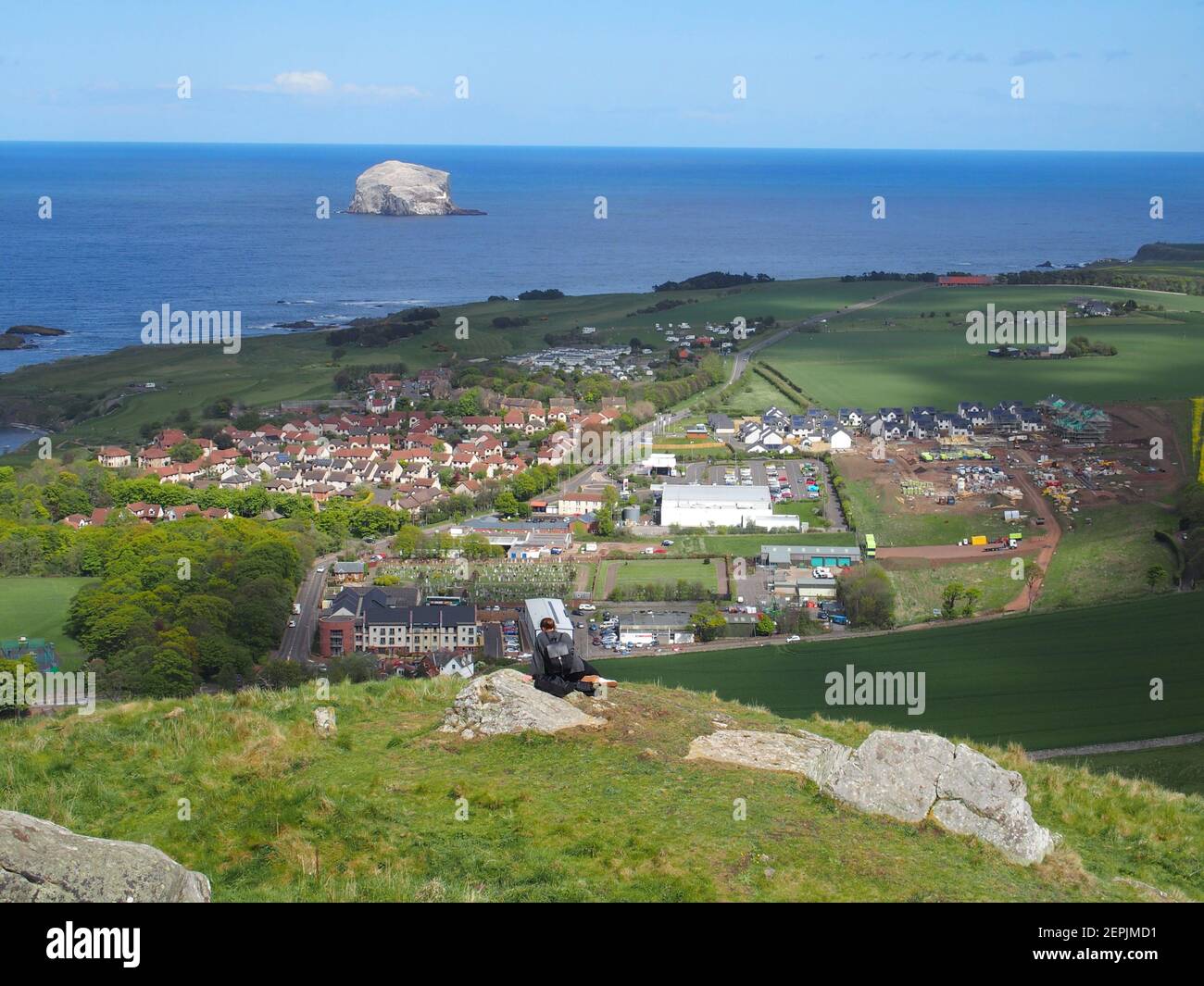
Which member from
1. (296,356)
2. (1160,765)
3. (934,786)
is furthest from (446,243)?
(934,786)

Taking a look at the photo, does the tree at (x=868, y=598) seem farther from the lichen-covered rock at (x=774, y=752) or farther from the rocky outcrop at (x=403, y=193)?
the rocky outcrop at (x=403, y=193)

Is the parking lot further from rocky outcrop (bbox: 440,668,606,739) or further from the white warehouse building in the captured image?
rocky outcrop (bbox: 440,668,606,739)

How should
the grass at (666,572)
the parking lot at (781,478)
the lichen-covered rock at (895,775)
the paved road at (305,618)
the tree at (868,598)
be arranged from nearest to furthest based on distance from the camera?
the lichen-covered rock at (895,775) → the paved road at (305,618) → the tree at (868,598) → the grass at (666,572) → the parking lot at (781,478)

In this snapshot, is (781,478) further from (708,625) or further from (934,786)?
(934,786)

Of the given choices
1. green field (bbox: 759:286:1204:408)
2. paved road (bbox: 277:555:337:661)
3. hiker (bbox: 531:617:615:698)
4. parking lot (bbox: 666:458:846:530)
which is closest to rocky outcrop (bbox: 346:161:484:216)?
green field (bbox: 759:286:1204:408)

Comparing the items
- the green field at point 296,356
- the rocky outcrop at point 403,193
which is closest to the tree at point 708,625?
the green field at point 296,356

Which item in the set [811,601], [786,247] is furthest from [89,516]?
[786,247]
